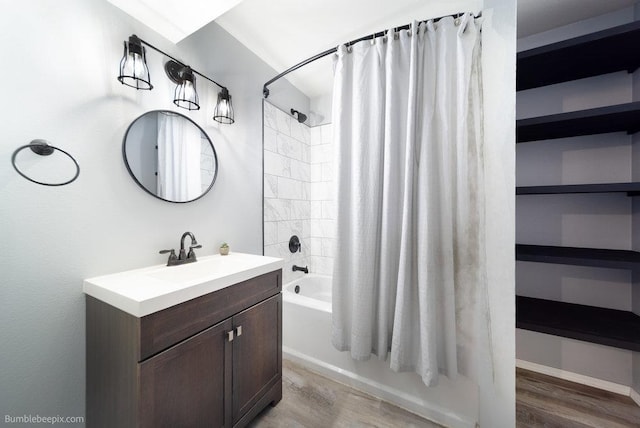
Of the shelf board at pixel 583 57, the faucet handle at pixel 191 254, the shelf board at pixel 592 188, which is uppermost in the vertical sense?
the shelf board at pixel 583 57

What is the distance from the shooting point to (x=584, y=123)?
130cm

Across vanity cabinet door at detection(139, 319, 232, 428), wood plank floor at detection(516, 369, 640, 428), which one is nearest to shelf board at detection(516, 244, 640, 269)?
wood plank floor at detection(516, 369, 640, 428)

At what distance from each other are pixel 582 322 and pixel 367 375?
133cm

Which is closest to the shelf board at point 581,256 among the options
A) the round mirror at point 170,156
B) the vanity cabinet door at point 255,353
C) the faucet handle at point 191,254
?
the vanity cabinet door at point 255,353

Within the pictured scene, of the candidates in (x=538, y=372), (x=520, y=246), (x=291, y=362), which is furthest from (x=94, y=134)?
(x=538, y=372)

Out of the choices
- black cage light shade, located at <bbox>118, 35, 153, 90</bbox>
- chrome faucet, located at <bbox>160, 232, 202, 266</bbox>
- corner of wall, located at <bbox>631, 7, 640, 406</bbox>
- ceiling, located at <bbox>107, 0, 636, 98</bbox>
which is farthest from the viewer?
corner of wall, located at <bbox>631, 7, 640, 406</bbox>

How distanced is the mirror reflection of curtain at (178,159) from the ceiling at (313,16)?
48 centimetres

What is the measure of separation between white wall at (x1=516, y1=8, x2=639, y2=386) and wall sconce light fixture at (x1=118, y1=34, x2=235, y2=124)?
216 centimetres

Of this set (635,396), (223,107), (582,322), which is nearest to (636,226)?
(582,322)

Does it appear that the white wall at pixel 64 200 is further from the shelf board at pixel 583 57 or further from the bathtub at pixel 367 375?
the shelf board at pixel 583 57

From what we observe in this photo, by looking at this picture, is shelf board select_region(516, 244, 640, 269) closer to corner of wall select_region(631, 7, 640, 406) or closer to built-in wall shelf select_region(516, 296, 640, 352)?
corner of wall select_region(631, 7, 640, 406)

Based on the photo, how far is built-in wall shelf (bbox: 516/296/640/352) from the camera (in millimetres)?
1196

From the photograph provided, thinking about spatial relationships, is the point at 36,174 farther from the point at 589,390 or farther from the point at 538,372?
the point at 589,390

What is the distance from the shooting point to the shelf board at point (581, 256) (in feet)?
3.82
